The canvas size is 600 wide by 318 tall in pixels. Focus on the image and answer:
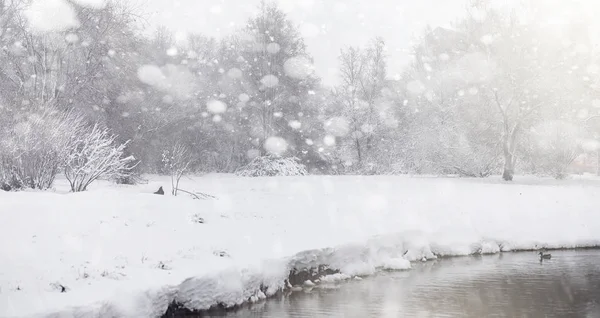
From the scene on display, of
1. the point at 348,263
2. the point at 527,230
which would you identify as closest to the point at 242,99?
the point at 527,230

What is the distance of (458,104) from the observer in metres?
30.9

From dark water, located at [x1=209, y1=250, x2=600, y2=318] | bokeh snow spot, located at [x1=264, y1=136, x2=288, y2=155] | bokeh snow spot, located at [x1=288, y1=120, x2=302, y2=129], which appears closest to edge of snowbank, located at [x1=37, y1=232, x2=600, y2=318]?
dark water, located at [x1=209, y1=250, x2=600, y2=318]

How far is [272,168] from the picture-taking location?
3234 centimetres

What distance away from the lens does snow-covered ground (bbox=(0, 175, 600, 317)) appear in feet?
30.8

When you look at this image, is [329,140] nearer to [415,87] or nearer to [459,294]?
[415,87]

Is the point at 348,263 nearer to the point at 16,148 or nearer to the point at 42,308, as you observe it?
the point at 42,308

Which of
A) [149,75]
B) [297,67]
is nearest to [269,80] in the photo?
[297,67]

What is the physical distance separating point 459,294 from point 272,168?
20.9 m

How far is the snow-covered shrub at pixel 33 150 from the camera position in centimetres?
1495

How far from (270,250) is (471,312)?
4.88 metres

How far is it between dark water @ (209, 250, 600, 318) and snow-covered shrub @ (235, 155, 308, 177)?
1656cm

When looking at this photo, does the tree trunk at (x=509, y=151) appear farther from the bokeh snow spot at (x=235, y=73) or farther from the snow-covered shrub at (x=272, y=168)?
the bokeh snow spot at (x=235, y=73)

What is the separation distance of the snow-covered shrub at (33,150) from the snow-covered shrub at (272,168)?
16545 mm

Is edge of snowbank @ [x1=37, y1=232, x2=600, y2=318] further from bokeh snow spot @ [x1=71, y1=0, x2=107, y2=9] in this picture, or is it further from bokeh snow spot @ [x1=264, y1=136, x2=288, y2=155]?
bokeh snow spot @ [x1=264, y1=136, x2=288, y2=155]
